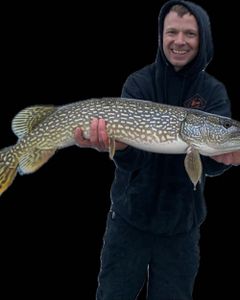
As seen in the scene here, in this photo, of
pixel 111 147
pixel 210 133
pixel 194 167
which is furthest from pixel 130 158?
pixel 210 133

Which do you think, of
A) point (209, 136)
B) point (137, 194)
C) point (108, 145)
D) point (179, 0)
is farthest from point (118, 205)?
point (179, 0)

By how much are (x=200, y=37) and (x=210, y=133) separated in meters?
0.57

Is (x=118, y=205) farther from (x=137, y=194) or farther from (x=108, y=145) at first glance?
(x=108, y=145)

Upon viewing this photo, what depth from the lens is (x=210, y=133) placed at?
3822 mm

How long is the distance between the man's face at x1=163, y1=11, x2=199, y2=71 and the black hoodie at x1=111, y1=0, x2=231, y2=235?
4cm

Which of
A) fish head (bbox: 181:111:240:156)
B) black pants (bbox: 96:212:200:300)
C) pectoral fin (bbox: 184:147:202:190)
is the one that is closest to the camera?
pectoral fin (bbox: 184:147:202:190)

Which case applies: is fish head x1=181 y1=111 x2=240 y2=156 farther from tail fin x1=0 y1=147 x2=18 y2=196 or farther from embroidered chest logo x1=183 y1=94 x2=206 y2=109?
tail fin x1=0 y1=147 x2=18 y2=196

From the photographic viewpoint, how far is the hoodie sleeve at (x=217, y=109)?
153 inches

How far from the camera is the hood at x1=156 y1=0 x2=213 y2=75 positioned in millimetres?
3801

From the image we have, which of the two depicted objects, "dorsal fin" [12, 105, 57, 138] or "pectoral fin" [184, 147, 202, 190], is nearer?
"pectoral fin" [184, 147, 202, 190]

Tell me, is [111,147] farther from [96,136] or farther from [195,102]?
[195,102]

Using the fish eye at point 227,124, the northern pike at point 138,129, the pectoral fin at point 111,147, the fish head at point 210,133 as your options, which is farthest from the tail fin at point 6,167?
the fish eye at point 227,124

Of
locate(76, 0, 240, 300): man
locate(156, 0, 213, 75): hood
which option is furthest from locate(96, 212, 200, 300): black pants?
locate(156, 0, 213, 75): hood

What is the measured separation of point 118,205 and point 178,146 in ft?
1.72
